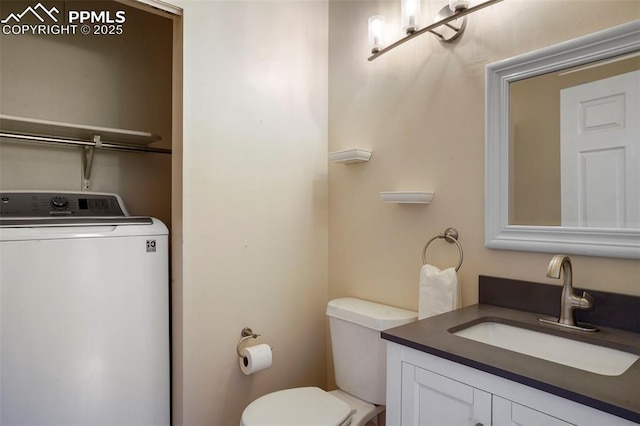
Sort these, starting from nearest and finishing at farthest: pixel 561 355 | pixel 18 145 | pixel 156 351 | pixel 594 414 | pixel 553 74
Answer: pixel 594 414
pixel 561 355
pixel 553 74
pixel 156 351
pixel 18 145

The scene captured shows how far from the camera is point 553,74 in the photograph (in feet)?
3.91

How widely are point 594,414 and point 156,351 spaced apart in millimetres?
1479

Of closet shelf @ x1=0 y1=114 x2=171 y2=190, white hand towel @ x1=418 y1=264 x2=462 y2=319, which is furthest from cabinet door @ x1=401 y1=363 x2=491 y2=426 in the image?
closet shelf @ x1=0 y1=114 x2=171 y2=190

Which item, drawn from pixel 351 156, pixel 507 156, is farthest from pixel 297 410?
pixel 507 156

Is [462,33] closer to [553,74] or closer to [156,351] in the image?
[553,74]

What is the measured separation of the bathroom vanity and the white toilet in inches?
14.5

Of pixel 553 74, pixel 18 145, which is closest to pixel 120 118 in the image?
pixel 18 145

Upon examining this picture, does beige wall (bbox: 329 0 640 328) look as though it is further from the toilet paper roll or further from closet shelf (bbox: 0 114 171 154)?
closet shelf (bbox: 0 114 171 154)

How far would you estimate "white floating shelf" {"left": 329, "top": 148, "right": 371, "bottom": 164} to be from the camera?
1727 millimetres

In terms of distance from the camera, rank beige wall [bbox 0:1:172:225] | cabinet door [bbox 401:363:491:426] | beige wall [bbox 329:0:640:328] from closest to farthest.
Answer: cabinet door [bbox 401:363:491:426] < beige wall [bbox 329:0:640:328] < beige wall [bbox 0:1:172:225]

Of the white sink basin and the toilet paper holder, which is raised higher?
the white sink basin

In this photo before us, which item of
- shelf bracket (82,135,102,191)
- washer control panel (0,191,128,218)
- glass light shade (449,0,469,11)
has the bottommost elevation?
washer control panel (0,191,128,218)

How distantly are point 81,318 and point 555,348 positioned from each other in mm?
1598

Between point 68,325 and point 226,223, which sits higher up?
point 226,223
